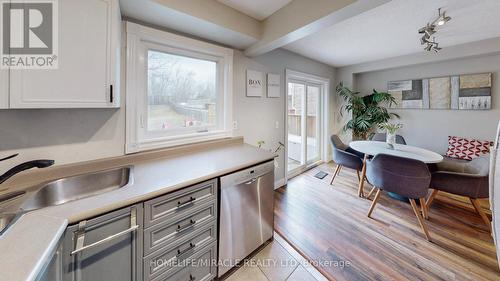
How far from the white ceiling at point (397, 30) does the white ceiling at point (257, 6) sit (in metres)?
0.94

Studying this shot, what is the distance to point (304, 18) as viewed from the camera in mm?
1658

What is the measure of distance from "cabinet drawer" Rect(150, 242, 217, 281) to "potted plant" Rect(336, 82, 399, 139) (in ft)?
13.4

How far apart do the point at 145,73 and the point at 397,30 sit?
10.2 feet

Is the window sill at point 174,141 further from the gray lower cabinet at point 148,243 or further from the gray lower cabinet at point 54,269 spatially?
the gray lower cabinet at point 54,269

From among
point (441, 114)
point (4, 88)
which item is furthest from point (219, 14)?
point (441, 114)

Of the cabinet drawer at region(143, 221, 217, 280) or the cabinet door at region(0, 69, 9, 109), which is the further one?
the cabinet drawer at region(143, 221, 217, 280)

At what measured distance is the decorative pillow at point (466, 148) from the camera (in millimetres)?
3010

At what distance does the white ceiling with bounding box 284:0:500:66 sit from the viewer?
1882 mm

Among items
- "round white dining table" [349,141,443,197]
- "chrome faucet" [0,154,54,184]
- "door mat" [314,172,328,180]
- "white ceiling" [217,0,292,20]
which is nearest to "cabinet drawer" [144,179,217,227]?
"chrome faucet" [0,154,54,184]

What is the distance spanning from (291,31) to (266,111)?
4.13 feet

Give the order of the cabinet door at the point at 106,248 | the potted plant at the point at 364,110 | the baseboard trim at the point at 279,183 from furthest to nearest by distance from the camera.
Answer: the potted plant at the point at 364,110, the baseboard trim at the point at 279,183, the cabinet door at the point at 106,248

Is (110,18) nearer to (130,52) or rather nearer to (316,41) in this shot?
(130,52)

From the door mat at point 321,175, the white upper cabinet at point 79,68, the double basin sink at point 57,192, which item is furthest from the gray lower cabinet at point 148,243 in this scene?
the door mat at point 321,175

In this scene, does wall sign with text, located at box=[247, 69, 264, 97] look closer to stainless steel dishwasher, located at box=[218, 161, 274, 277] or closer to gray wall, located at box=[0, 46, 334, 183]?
stainless steel dishwasher, located at box=[218, 161, 274, 277]
